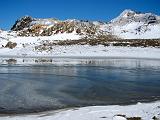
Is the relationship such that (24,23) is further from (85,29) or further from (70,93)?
→ (70,93)

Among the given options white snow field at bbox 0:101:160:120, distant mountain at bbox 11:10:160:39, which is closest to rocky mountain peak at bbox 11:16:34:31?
distant mountain at bbox 11:10:160:39

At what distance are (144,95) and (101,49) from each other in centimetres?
4939

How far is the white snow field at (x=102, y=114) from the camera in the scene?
12.8m

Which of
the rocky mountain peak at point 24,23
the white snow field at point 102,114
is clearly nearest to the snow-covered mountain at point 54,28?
the rocky mountain peak at point 24,23

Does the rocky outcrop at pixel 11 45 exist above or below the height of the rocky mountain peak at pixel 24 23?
below

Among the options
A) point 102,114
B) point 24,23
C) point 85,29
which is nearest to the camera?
point 102,114

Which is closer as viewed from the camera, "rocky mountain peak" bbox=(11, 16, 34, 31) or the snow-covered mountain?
the snow-covered mountain

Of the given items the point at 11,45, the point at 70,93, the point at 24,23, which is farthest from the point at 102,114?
the point at 24,23

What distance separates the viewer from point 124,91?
63.9ft

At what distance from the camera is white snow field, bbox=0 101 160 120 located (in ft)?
41.9

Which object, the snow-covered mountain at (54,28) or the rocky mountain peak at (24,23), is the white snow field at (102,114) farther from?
the rocky mountain peak at (24,23)

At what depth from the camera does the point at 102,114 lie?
43.8ft

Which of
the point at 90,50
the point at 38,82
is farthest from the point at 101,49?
the point at 38,82

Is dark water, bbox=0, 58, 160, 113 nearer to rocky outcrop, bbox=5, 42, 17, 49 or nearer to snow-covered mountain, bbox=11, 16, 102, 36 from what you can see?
rocky outcrop, bbox=5, 42, 17, 49
